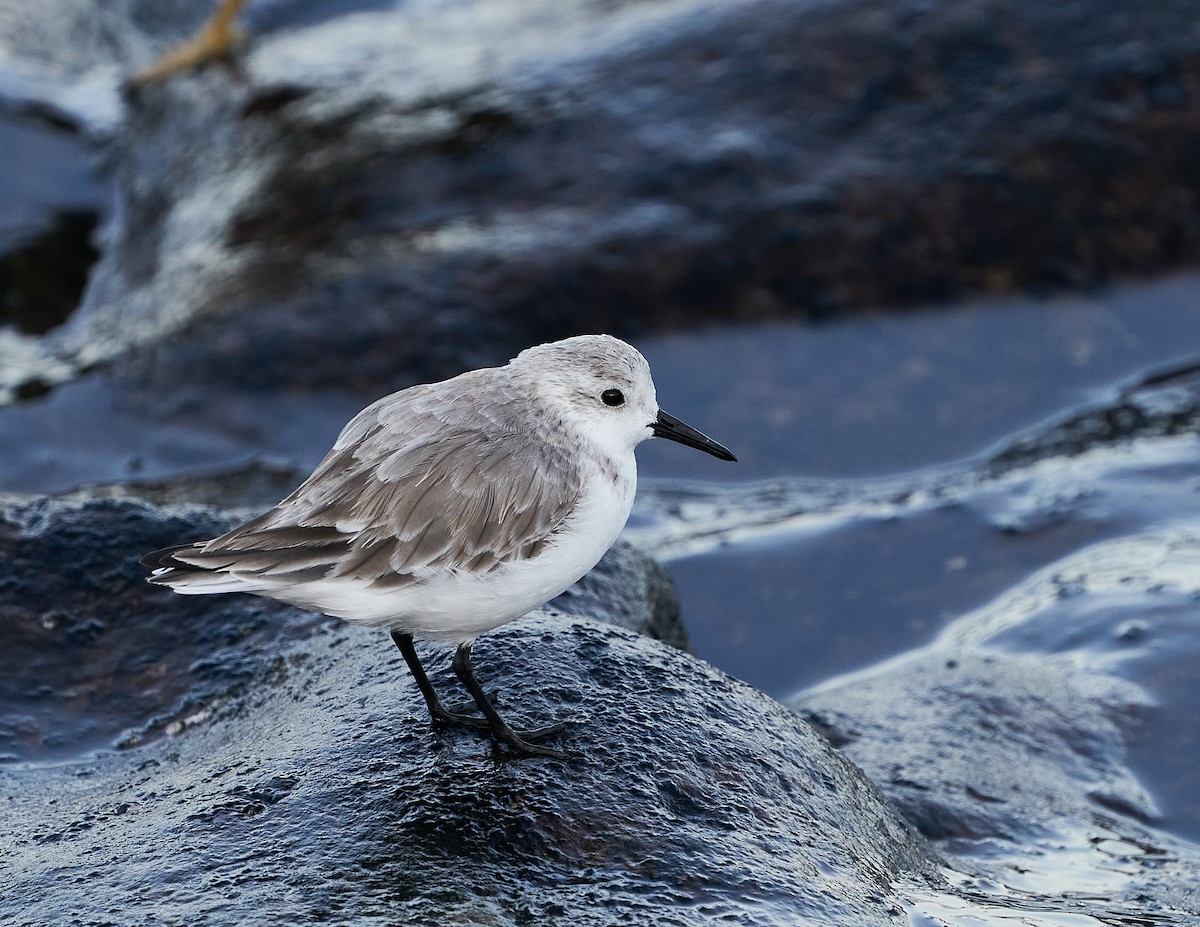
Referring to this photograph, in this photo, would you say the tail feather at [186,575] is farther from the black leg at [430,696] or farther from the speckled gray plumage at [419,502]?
the black leg at [430,696]

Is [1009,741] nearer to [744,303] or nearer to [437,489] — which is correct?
[437,489]

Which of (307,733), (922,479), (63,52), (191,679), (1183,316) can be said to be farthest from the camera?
(63,52)

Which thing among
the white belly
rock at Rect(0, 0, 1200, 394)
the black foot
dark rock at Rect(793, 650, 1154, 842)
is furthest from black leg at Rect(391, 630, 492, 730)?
rock at Rect(0, 0, 1200, 394)

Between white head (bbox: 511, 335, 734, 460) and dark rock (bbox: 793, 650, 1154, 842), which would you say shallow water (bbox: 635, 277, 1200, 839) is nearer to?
dark rock (bbox: 793, 650, 1154, 842)

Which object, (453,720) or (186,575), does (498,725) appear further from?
(186,575)

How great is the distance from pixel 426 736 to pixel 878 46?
684 cm

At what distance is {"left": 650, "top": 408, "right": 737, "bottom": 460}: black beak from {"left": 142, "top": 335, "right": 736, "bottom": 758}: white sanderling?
0.92 feet

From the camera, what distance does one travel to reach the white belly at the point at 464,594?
4309 mm

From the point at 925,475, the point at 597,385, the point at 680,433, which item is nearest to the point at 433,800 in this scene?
the point at 597,385

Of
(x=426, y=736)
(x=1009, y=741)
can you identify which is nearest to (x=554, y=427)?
(x=426, y=736)

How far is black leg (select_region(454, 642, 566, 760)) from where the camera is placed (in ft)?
14.8

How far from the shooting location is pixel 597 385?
4918 mm

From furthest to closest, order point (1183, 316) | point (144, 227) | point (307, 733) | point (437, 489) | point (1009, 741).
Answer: point (144, 227) < point (1183, 316) < point (1009, 741) < point (307, 733) < point (437, 489)

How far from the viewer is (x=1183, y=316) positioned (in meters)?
9.76
